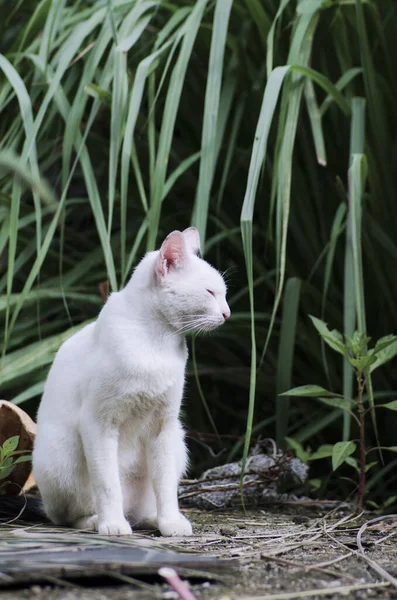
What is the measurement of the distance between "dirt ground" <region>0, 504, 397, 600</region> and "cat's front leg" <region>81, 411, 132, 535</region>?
→ 8cm

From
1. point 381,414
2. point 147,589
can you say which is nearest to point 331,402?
point 381,414

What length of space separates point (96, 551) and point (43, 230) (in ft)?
3.88

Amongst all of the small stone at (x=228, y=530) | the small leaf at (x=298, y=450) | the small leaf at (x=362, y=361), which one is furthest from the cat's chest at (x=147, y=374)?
the small leaf at (x=298, y=450)

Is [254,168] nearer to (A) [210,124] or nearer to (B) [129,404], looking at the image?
(A) [210,124]

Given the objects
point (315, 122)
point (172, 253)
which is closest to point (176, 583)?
point (172, 253)

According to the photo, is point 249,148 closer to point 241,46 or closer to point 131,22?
point 241,46

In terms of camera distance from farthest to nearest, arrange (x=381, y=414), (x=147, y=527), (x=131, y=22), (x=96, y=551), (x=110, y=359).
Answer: (x=381, y=414) → (x=131, y=22) → (x=147, y=527) → (x=110, y=359) → (x=96, y=551)

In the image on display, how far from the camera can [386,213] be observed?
1.98 meters

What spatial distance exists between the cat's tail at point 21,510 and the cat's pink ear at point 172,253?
54cm

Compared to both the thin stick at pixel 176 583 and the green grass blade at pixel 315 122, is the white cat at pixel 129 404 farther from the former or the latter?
the green grass blade at pixel 315 122

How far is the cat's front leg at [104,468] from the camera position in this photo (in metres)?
1.34

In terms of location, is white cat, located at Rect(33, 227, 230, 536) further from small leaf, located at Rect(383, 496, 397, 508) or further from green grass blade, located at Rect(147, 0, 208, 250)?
small leaf, located at Rect(383, 496, 397, 508)

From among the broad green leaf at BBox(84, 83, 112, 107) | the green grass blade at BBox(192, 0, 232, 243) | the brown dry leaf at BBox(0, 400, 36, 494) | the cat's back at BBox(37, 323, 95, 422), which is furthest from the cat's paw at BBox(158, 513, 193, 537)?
the broad green leaf at BBox(84, 83, 112, 107)

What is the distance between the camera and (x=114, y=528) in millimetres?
1314
